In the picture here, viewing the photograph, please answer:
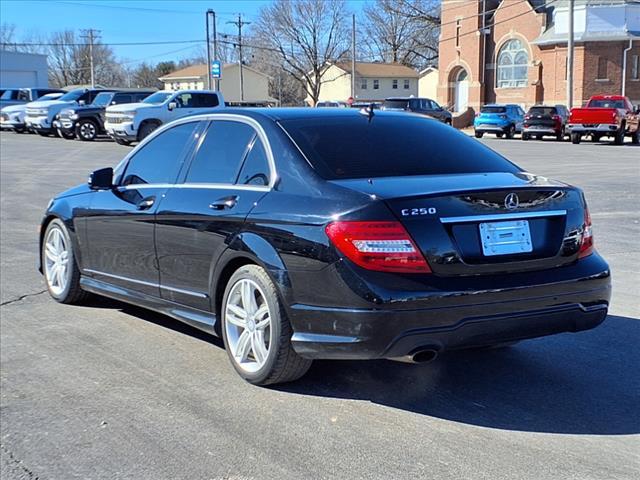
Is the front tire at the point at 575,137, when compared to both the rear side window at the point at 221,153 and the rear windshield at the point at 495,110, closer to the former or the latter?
the rear windshield at the point at 495,110

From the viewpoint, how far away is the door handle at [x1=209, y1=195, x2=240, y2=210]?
475cm

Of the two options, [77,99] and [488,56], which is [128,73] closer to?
[488,56]

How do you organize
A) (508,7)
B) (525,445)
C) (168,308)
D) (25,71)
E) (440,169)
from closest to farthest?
1. (525,445)
2. (440,169)
3. (168,308)
4. (508,7)
5. (25,71)

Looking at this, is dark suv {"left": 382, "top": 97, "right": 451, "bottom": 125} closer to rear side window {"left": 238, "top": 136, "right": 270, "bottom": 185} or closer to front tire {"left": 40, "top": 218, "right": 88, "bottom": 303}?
front tire {"left": 40, "top": 218, "right": 88, "bottom": 303}

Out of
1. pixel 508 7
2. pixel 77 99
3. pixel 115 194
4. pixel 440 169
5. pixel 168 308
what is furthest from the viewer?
pixel 508 7

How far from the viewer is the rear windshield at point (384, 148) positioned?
15.1 ft

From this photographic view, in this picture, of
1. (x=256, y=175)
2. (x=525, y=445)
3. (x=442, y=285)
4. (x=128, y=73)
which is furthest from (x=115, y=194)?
(x=128, y=73)

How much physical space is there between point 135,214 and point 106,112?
23.8 meters

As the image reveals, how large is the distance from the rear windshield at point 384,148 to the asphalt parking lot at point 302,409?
1.28 metres

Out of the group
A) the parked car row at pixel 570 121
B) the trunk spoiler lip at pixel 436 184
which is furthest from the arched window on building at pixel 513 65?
the trunk spoiler lip at pixel 436 184

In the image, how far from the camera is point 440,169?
472 cm

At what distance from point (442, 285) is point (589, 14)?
49037 mm

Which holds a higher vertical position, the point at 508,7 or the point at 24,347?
the point at 508,7

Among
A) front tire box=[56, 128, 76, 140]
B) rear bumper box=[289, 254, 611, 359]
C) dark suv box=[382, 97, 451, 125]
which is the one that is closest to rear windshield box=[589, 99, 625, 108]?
dark suv box=[382, 97, 451, 125]
